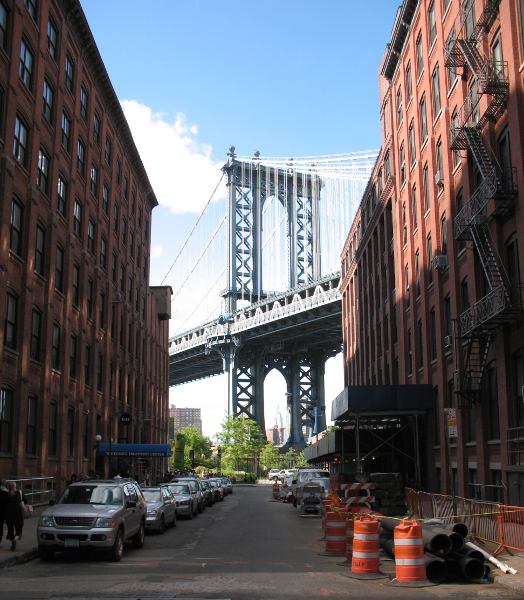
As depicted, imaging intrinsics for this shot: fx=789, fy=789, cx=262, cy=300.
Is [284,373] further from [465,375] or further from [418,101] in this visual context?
[465,375]

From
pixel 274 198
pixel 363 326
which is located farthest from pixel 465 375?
pixel 274 198

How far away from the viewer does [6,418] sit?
1133 inches

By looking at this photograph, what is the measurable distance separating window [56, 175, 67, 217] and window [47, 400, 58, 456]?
896cm

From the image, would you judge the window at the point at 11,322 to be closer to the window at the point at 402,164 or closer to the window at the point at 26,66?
the window at the point at 26,66

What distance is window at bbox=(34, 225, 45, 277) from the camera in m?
33.0

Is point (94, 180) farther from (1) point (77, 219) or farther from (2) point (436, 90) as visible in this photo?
(2) point (436, 90)

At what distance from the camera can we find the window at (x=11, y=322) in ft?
95.5

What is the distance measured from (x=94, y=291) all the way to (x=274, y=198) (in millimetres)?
76707

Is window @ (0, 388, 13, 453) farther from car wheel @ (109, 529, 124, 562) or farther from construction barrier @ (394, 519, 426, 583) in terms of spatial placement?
construction barrier @ (394, 519, 426, 583)

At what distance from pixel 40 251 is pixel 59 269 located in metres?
2.98

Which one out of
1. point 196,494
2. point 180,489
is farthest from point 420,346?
point 180,489

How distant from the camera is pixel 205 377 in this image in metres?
139

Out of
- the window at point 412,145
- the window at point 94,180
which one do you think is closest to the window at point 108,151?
the window at point 94,180

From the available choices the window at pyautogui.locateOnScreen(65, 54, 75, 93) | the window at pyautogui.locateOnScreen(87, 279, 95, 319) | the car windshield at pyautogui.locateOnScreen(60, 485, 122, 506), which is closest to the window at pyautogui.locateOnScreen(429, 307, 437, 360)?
the window at pyautogui.locateOnScreen(87, 279, 95, 319)
